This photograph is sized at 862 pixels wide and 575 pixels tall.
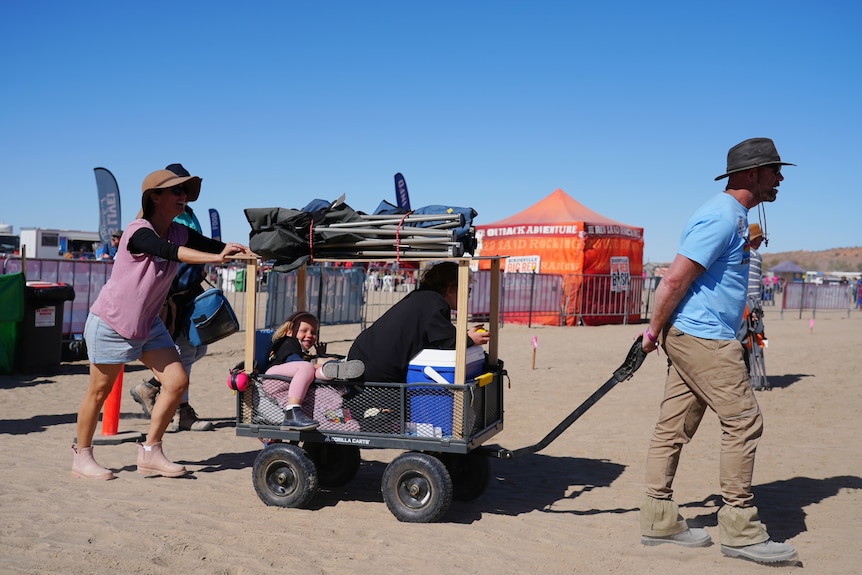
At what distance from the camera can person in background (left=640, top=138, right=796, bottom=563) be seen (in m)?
4.10

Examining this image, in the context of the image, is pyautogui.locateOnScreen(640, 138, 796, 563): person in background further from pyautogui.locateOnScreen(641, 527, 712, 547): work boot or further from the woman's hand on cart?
the woman's hand on cart

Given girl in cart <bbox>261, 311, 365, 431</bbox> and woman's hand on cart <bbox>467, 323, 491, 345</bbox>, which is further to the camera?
woman's hand on cart <bbox>467, 323, 491, 345</bbox>

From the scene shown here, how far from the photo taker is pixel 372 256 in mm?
4863

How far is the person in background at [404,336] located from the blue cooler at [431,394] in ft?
0.22

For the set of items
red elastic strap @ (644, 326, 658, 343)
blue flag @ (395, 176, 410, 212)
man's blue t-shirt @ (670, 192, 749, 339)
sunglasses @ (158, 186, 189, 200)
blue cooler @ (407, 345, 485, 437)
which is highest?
blue flag @ (395, 176, 410, 212)

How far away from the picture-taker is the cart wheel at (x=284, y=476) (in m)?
4.79

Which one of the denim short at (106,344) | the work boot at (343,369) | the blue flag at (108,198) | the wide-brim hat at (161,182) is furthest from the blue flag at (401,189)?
the work boot at (343,369)

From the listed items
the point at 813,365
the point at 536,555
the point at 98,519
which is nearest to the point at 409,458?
the point at 536,555

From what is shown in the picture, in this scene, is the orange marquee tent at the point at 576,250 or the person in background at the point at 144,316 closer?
the person in background at the point at 144,316

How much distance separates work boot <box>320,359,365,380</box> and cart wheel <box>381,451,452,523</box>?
564 mm

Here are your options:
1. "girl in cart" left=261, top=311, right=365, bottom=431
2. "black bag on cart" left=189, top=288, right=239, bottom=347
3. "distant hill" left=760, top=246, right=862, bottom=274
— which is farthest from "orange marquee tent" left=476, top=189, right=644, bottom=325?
"distant hill" left=760, top=246, right=862, bottom=274

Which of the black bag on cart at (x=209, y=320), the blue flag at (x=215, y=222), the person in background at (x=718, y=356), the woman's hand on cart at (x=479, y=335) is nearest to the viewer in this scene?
the person in background at (x=718, y=356)

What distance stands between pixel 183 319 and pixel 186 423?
1126 mm

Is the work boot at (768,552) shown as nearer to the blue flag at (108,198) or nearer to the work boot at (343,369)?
the work boot at (343,369)
